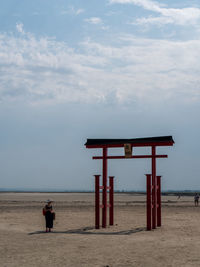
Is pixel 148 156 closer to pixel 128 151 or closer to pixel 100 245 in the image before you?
pixel 128 151

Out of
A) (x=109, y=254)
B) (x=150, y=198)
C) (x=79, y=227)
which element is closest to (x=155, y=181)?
(x=150, y=198)

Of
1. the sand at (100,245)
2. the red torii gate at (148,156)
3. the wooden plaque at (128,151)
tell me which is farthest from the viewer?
the wooden plaque at (128,151)

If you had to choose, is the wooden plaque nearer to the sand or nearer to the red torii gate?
the red torii gate

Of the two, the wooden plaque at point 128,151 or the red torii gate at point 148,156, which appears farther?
the wooden plaque at point 128,151

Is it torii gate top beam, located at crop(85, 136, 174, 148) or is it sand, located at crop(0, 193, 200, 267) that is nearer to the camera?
sand, located at crop(0, 193, 200, 267)

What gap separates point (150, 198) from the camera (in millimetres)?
17250

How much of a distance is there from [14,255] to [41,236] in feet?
12.6

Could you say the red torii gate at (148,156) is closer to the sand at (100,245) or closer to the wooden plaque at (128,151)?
the wooden plaque at (128,151)

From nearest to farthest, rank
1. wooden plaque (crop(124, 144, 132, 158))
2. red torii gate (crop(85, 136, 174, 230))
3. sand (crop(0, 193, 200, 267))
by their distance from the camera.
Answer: sand (crop(0, 193, 200, 267)) → red torii gate (crop(85, 136, 174, 230)) → wooden plaque (crop(124, 144, 132, 158))

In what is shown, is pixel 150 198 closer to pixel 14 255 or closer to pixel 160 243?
pixel 160 243

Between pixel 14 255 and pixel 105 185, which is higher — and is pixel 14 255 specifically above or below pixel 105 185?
below

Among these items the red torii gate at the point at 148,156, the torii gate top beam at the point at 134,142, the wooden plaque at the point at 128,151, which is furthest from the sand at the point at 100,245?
the torii gate top beam at the point at 134,142

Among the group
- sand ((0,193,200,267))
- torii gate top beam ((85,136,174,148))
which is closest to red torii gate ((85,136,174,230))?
torii gate top beam ((85,136,174,148))

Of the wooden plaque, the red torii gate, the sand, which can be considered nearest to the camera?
the sand
